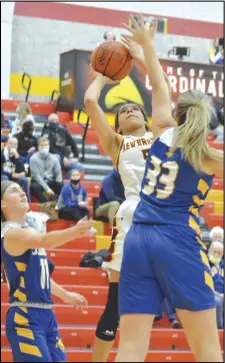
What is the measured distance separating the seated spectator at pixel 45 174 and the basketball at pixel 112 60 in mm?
6936

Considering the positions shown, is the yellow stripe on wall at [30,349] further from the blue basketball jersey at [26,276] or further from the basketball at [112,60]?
the basketball at [112,60]

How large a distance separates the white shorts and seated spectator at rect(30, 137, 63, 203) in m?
6.50

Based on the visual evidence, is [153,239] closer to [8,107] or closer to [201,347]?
[201,347]

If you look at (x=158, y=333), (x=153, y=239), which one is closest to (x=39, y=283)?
(x=153, y=239)

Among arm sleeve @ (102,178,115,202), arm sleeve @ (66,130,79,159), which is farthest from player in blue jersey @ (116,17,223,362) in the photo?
arm sleeve @ (66,130,79,159)

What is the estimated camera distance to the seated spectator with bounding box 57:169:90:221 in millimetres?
11070

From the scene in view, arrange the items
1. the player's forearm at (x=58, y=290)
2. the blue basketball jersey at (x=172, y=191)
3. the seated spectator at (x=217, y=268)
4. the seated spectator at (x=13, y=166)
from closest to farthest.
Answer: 1. the blue basketball jersey at (x=172, y=191)
2. the player's forearm at (x=58, y=290)
3. the seated spectator at (x=217, y=268)
4. the seated spectator at (x=13, y=166)

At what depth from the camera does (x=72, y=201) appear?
1110cm

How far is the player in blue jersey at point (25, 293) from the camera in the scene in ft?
16.4

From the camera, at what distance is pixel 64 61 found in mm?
16219

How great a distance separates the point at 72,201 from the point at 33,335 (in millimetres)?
6123

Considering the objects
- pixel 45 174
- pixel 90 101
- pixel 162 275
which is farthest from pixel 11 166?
pixel 162 275

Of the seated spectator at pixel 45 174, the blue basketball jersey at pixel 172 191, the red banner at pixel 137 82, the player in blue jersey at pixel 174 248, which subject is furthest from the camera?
the red banner at pixel 137 82

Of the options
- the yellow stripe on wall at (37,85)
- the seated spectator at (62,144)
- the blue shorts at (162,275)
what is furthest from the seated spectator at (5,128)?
the blue shorts at (162,275)
